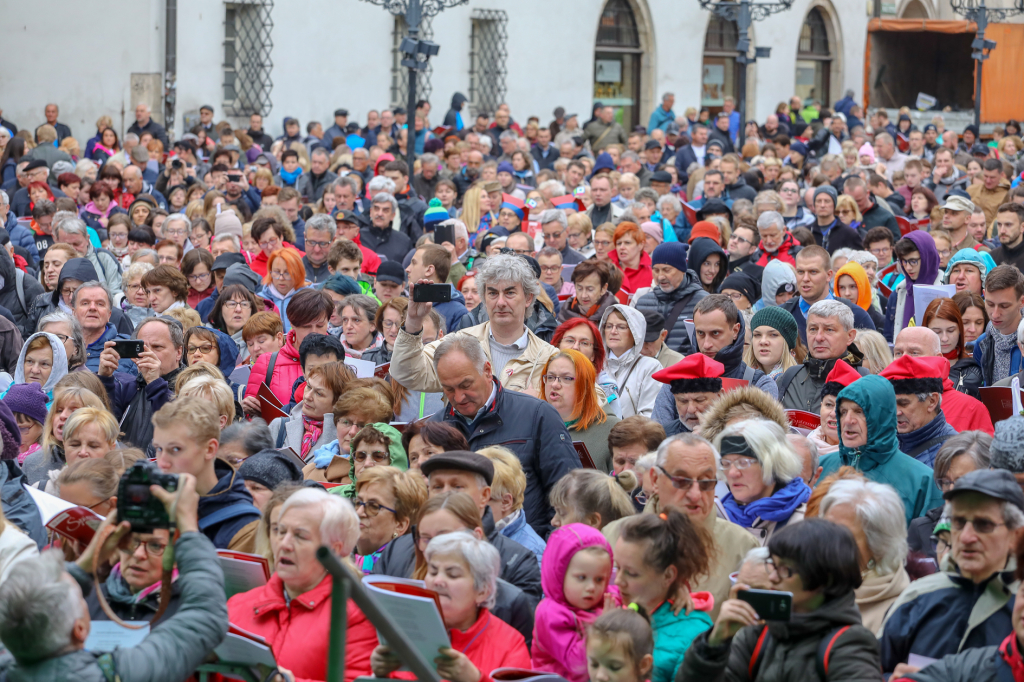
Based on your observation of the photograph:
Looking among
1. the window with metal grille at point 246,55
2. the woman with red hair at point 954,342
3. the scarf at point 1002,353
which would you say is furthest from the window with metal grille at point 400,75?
the scarf at point 1002,353

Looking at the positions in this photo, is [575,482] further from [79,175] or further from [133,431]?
[79,175]

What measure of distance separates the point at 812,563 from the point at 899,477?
1.75 metres

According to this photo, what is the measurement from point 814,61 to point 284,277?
26518 millimetres

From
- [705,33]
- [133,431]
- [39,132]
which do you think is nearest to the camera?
[133,431]

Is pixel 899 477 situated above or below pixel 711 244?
below

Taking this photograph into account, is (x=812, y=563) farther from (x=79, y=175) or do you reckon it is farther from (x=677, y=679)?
(x=79, y=175)

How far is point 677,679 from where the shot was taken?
325 centimetres

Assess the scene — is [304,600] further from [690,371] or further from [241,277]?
[241,277]

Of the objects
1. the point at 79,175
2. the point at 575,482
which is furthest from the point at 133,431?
the point at 79,175

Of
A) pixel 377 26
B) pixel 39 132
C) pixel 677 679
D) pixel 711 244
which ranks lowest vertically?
pixel 677 679

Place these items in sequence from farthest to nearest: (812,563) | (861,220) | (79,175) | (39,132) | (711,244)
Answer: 1. (39,132)
2. (79,175)
3. (861,220)
4. (711,244)
5. (812,563)

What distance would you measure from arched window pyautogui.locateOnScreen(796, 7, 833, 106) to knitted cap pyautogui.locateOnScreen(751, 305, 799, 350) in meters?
26.4

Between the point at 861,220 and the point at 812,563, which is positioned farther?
the point at 861,220

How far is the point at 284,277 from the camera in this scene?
857cm
